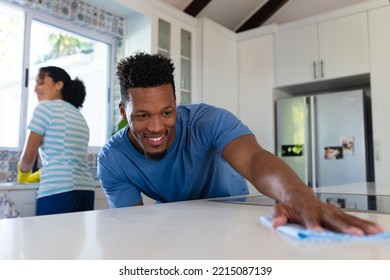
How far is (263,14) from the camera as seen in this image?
379cm

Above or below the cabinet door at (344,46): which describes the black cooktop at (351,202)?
below

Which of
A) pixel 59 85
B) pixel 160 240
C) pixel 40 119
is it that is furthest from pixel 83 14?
pixel 160 240

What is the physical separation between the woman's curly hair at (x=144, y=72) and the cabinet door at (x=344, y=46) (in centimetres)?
242

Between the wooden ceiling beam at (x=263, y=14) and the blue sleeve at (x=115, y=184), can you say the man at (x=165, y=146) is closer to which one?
the blue sleeve at (x=115, y=184)

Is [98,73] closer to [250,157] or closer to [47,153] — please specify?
[47,153]

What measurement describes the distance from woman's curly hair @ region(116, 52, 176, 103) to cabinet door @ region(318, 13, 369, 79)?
2416 mm

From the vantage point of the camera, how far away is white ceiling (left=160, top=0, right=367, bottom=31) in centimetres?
355

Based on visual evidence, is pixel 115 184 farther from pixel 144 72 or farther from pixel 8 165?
pixel 8 165

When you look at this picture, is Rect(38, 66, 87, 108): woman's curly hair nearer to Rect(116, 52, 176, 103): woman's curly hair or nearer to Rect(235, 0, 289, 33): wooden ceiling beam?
Rect(116, 52, 176, 103): woman's curly hair

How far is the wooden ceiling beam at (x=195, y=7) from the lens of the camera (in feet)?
11.2

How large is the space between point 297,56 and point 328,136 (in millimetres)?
785


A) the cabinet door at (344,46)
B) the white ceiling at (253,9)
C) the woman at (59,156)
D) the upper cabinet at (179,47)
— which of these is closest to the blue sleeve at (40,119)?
the woman at (59,156)

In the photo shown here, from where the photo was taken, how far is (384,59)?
9.66 feet

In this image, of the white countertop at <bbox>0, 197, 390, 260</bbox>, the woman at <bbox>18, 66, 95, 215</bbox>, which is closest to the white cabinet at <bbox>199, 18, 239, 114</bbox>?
the woman at <bbox>18, 66, 95, 215</bbox>
